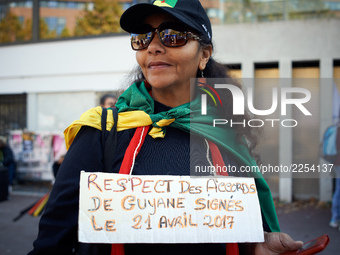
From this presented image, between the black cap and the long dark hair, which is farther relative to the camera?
the long dark hair

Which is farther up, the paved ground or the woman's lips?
the woman's lips

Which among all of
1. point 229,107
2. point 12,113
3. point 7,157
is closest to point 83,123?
point 229,107

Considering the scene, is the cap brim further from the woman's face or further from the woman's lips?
the woman's lips

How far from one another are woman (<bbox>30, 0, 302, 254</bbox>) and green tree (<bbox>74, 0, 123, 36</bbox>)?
7812 millimetres

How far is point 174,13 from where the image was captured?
1.33 meters

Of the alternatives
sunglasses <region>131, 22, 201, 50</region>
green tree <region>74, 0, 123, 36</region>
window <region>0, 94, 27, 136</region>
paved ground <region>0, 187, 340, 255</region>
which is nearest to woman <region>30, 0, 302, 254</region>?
sunglasses <region>131, 22, 201, 50</region>

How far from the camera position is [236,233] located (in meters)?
1.24

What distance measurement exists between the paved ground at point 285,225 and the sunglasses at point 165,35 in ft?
13.8

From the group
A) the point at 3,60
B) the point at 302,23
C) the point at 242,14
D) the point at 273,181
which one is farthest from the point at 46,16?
the point at 273,181

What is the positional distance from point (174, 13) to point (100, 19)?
8.45 meters

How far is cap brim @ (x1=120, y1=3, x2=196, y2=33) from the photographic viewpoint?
134 cm

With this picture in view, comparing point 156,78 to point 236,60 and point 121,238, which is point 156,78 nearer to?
point 121,238

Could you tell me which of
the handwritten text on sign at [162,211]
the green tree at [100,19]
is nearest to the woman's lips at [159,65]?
the handwritten text on sign at [162,211]

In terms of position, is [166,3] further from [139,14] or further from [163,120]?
[163,120]
